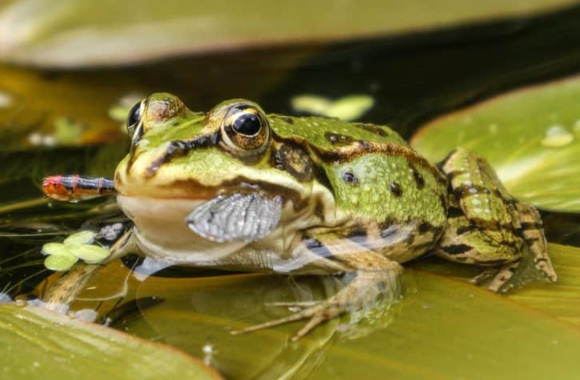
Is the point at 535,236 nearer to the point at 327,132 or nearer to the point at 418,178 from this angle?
the point at 418,178

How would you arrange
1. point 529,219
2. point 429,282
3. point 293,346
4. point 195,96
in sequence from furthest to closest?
point 195,96
point 529,219
point 429,282
point 293,346

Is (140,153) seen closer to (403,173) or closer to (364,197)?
(364,197)

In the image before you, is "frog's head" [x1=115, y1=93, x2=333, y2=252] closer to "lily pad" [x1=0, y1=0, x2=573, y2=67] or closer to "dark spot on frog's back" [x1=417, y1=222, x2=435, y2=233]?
"dark spot on frog's back" [x1=417, y1=222, x2=435, y2=233]

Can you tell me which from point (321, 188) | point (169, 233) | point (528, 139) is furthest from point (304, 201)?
point (528, 139)

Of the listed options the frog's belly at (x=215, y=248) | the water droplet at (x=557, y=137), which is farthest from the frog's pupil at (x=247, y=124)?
the water droplet at (x=557, y=137)

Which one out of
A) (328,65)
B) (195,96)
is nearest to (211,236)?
(195,96)

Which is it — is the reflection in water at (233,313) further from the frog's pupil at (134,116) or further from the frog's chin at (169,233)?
the frog's pupil at (134,116)
